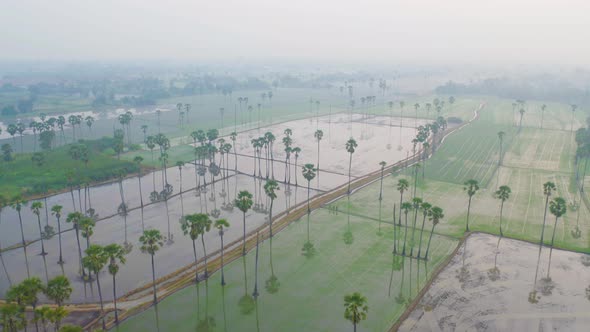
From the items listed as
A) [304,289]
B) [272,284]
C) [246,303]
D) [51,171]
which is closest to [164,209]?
[272,284]

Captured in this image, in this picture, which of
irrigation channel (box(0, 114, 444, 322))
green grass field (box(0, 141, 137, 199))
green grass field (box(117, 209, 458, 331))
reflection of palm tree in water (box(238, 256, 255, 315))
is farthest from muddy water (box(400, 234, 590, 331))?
green grass field (box(0, 141, 137, 199))

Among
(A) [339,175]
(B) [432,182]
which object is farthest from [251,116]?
(B) [432,182]

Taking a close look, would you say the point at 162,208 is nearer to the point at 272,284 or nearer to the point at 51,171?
the point at 51,171

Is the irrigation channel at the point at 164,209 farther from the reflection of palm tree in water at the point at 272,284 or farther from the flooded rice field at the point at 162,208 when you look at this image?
the reflection of palm tree in water at the point at 272,284

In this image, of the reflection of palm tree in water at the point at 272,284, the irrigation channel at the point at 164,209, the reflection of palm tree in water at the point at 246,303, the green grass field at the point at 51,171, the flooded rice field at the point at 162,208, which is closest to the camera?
the reflection of palm tree in water at the point at 246,303

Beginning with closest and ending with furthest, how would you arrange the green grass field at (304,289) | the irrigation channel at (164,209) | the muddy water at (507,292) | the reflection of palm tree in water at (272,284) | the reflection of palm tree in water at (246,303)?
1. the muddy water at (507,292)
2. the green grass field at (304,289)
3. the reflection of palm tree in water at (246,303)
4. the reflection of palm tree in water at (272,284)
5. the irrigation channel at (164,209)

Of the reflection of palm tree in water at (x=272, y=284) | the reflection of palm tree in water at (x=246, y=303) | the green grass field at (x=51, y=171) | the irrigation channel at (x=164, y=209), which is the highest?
the green grass field at (x=51, y=171)

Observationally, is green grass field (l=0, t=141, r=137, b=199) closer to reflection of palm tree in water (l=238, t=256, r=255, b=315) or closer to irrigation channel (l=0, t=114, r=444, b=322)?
irrigation channel (l=0, t=114, r=444, b=322)

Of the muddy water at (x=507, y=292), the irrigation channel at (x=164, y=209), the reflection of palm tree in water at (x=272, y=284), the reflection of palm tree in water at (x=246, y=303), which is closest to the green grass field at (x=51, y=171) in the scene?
the irrigation channel at (x=164, y=209)
